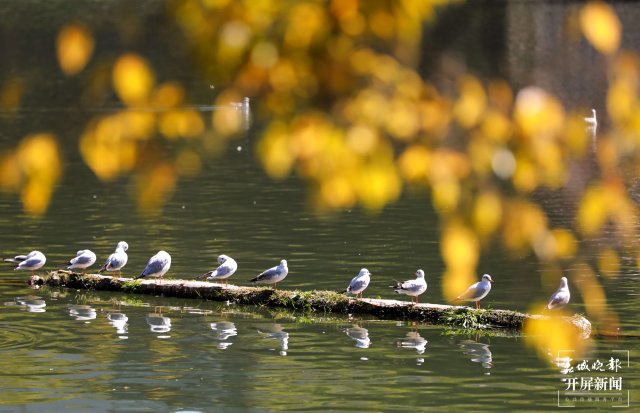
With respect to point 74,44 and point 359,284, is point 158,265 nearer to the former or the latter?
point 359,284

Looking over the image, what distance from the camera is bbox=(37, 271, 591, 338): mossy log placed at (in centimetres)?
2097

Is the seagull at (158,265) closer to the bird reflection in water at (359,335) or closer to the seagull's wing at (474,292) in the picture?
the bird reflection in water at (359,335)

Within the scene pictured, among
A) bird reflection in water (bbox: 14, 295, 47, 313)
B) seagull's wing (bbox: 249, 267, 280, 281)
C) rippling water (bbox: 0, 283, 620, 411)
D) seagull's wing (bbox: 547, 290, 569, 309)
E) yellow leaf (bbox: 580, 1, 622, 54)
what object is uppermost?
yellow leaf (bbox: 580, 1, 622, 54)

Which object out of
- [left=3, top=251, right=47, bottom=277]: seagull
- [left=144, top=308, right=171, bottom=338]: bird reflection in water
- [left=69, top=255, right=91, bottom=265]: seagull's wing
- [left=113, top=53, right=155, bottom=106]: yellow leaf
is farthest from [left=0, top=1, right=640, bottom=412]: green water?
[left=69, top=255, right=91, bottom=265]: seagull's wing

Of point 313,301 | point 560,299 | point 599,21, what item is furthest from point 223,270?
point 599,21

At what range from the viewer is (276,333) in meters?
21.6

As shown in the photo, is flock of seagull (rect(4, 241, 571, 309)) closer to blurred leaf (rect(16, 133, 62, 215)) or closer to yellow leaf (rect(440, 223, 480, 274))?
yellow leaf (rect(440, 223, 480, 274))

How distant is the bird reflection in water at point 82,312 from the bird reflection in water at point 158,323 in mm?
1116

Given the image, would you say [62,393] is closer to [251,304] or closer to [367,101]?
[251,304]

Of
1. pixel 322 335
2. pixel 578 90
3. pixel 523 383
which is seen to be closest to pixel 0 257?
pixel 322 335

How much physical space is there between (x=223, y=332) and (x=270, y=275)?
9.95ft

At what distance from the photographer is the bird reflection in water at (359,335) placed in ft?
67.2

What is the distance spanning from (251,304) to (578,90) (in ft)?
225

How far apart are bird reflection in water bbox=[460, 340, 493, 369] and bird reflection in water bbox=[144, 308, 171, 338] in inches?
203
